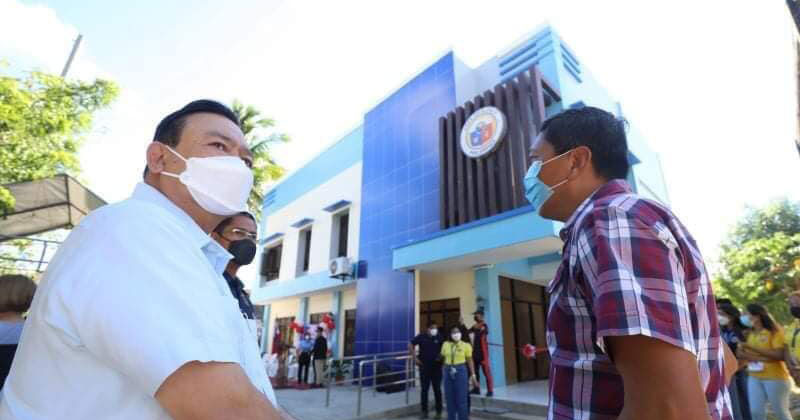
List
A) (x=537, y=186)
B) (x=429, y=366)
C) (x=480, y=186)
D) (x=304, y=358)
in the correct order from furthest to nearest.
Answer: (x=304, y=358)
(x=480, y=186)
(x=429, y=366)
(x=537, y=186)

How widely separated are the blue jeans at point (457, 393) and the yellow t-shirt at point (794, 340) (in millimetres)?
3654

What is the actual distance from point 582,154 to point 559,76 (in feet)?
29.7

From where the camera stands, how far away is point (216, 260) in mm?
1128

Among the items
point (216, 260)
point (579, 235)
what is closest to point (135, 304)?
point (216, 260)

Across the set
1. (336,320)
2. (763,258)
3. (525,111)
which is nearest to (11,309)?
(525,111)

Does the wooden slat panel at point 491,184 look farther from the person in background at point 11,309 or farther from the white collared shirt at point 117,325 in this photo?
the white collared shirt at point 117,325

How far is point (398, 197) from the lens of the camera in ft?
37.3

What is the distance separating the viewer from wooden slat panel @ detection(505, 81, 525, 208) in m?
8.10

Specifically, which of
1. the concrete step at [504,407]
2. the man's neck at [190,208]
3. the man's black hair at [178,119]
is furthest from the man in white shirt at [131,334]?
the concrete step at [504,407]

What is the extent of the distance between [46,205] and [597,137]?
7420 mm

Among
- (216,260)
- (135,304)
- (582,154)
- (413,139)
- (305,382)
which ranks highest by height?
(413,139)

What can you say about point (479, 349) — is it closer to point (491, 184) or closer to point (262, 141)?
point (491, 184)

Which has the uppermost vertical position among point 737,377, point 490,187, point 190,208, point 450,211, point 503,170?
point 503,170

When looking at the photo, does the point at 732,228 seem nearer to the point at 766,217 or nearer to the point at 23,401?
the point at 766,217
